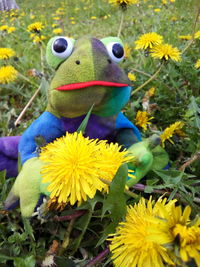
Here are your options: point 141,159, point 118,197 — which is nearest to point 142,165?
point 141,159

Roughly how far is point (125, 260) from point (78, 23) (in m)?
3.18

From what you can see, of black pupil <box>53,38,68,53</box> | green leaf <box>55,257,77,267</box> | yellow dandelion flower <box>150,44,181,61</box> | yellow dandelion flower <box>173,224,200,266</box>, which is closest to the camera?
yellow dandelion flower <box>173,224,200,266</box>

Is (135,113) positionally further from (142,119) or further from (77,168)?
(77,168)

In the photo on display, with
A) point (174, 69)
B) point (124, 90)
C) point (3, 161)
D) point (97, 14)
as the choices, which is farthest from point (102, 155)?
point (97, 14)

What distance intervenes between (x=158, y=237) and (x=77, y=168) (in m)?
0.20

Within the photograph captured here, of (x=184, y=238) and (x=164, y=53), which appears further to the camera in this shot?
(x=164, y=53)

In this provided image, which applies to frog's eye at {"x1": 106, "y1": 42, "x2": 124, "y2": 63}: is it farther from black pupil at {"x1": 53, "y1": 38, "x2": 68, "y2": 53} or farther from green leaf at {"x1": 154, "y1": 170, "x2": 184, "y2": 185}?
green leaf at {"x1": 154, "y1": 170, "x2": 184, "y2": 185}

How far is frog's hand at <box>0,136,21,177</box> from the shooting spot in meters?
0.91

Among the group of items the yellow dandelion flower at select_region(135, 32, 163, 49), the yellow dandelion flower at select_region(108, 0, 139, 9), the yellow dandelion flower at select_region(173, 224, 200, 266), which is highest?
the yellow dandelion flower at select_region(108, 0, 139, 9)

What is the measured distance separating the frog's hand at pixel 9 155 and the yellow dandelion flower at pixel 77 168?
407 millimetres

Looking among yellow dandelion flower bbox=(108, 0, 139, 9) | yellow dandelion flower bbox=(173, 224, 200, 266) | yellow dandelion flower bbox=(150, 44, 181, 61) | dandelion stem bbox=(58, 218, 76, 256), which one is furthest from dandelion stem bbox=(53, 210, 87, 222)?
yellow dandelion flower bbox=(108, 0, 139, 9)

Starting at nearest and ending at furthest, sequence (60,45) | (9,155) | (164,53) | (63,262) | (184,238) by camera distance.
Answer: (184,238)
(63,262)
(60,45)
(9,155)
(164,53)

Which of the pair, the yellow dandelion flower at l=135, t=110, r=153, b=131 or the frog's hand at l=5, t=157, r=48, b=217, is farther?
the yellow dandelion flower at l=135, t=110, r=153, b=131

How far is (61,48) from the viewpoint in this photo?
2.36ft
